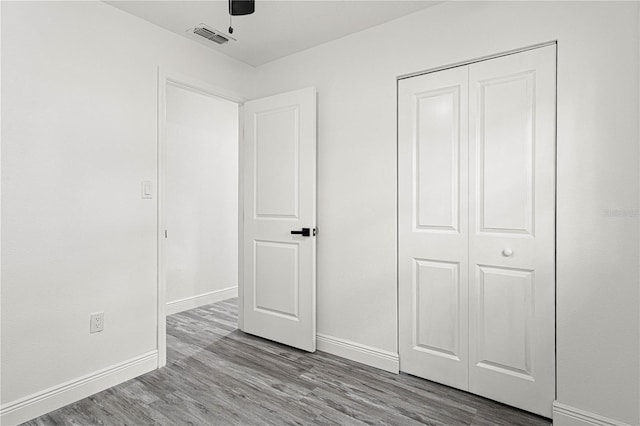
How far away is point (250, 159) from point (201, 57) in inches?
35.3

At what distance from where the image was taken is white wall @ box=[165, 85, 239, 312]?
3.86 meters

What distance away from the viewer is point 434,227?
2309 mm

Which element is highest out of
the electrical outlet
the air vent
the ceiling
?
the ceiling

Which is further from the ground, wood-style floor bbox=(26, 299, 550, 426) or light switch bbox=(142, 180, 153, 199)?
light switch bbox=(142, 180, 153, 199)

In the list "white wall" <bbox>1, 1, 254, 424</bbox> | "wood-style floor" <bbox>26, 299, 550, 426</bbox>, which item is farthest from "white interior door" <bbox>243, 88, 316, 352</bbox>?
"white wall" <bbox>1, 1, 254, 424</bbox>

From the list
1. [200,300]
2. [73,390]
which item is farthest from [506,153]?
[200,300]

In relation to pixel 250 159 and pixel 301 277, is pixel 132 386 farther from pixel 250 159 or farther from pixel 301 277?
pixel 250 159

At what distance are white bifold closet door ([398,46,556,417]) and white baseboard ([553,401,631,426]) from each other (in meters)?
0.06

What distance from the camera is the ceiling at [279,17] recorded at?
89.4 inches

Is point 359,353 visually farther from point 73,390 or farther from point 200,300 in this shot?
point 200,300

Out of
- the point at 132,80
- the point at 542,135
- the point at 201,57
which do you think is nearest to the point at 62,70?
the point at 132,80

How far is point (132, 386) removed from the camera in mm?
2295

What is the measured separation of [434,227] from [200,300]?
9.66 ft

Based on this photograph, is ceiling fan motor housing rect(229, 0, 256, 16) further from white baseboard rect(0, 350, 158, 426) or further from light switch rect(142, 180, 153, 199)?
white baseboard rect(0, 350, 158, 426)
